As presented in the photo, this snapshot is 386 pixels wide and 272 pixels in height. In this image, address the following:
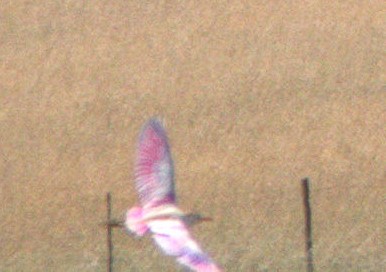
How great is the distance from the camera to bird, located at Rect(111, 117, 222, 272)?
5.35 meters

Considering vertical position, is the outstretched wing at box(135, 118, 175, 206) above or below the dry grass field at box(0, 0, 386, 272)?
below

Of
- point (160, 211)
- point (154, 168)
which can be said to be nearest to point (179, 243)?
point (160, 211)

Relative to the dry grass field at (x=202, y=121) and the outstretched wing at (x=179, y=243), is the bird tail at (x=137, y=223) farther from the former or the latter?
the dry grass field at (x=202, y=121)

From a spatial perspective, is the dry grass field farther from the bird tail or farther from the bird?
the bird tail

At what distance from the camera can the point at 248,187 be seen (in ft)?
46.0

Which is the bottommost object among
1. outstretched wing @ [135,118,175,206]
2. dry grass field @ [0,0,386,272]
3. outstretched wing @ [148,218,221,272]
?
outstretched wing @ [148,218,221,272]

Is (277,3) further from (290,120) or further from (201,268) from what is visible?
(201,268)

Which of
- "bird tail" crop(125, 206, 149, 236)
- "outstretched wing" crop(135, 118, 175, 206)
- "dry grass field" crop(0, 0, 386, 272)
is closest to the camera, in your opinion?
"bird tail" crop(125, 206, 149, 236)

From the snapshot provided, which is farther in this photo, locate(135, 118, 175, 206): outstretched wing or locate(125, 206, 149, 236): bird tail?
locate(135, 118, 175, 206): outstretched wing

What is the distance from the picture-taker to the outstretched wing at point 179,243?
17.5 feet

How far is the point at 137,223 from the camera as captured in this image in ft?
17.6

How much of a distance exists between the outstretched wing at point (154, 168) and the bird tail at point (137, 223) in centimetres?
9

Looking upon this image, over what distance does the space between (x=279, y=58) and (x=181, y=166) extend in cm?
199

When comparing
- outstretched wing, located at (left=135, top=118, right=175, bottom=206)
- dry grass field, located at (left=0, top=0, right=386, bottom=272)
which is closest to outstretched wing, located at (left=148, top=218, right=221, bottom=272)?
outstretched wing, located at (left=135, top=118, right=175, bottom=206)
